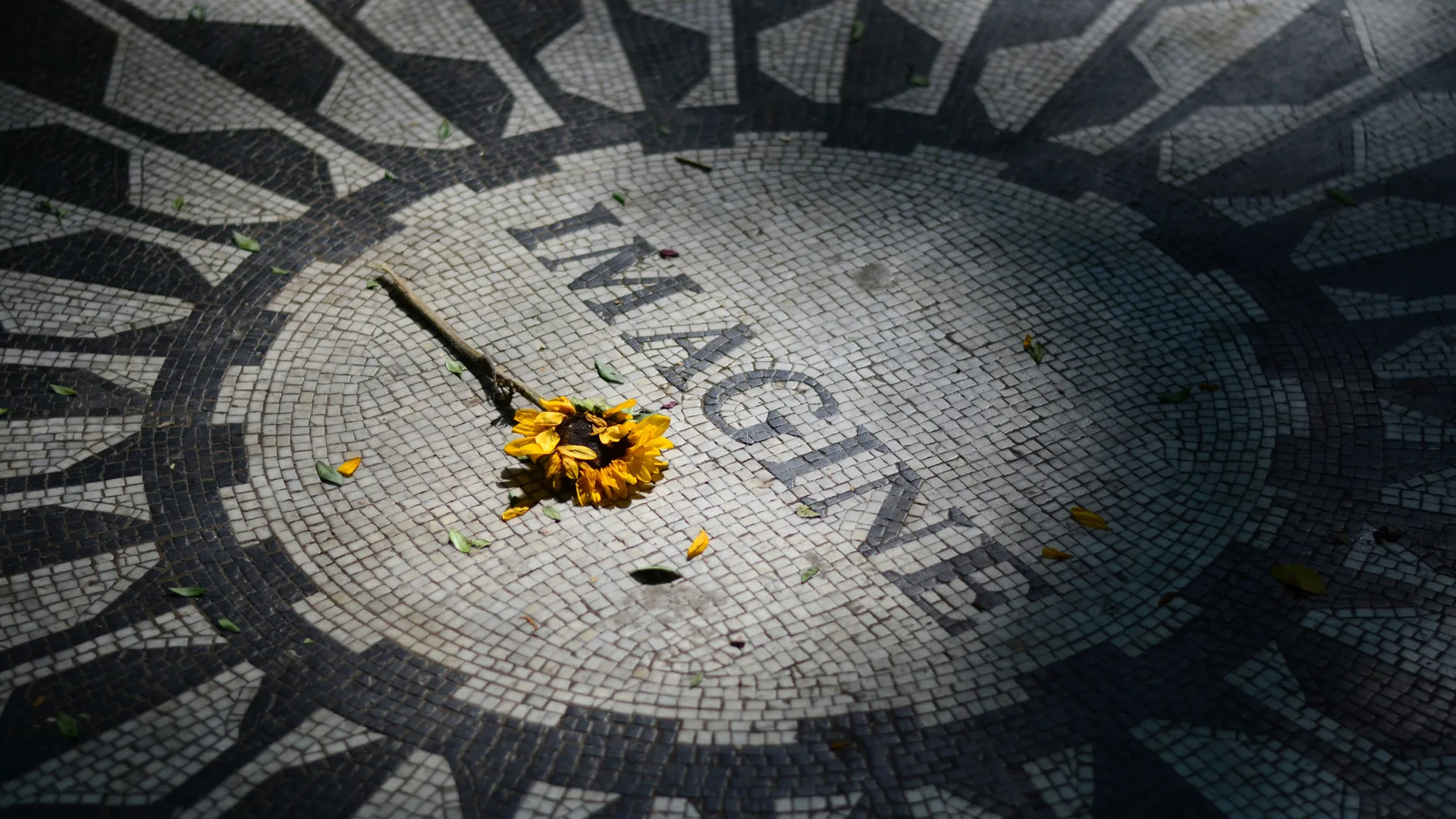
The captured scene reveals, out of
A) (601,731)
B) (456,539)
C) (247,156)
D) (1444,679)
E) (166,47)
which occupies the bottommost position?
(1444,679)

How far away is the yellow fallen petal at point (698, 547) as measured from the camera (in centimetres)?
573

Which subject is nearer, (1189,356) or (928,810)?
(928,810)

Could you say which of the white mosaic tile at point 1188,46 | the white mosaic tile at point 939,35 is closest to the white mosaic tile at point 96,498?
the white mosaic tile at point 939,35

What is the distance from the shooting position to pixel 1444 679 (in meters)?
5.14

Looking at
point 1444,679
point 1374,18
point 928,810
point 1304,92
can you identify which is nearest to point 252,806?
point 928,810

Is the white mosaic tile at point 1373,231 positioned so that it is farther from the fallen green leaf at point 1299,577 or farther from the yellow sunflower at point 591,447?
the yellow sunflower at point 591,447

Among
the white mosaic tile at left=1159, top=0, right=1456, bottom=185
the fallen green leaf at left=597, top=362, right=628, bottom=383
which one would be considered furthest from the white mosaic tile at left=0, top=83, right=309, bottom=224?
the white mosaic tile at left=1159, top=0, right=1456, bottom=185

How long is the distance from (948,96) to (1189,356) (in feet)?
9.69

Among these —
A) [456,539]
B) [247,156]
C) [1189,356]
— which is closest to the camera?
[456,539]

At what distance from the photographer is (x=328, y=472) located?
6141mm

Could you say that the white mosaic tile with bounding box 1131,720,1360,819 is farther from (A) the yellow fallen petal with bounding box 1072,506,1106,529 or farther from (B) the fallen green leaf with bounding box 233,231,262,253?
(B) the fallen green leaf with bounding box 233,231,262,253

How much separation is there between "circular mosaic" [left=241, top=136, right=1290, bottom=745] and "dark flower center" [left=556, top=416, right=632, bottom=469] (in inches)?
10.9

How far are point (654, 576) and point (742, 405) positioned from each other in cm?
126

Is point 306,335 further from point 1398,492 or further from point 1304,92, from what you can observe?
point 1304,92
